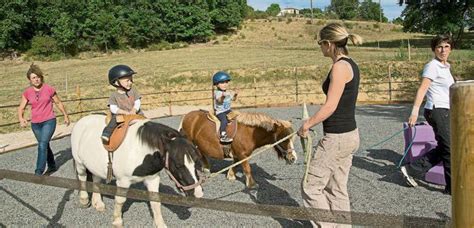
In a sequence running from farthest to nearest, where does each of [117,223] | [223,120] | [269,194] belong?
[223,120] → [269,194] → [117,223]

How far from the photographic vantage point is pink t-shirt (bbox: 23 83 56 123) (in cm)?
635

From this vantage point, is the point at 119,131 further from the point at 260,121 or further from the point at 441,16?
the point at 441,16

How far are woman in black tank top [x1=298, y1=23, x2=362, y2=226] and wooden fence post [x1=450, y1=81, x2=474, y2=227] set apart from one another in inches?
58.3

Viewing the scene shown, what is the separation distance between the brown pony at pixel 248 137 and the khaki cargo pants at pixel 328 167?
5.84ft

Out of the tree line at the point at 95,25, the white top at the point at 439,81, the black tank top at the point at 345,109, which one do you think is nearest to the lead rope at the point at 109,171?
the black tank top at the point at 345,109

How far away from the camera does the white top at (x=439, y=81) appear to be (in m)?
4.50

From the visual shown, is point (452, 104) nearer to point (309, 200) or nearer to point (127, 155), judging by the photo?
point (309, 200)

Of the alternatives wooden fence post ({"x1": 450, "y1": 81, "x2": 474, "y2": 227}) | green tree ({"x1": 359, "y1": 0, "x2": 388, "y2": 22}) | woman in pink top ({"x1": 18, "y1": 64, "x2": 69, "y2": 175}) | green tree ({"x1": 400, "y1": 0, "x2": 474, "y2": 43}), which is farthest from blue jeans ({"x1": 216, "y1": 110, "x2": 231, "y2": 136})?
green tree ({"x1": 359, "y1": 0, "x2": 388, "y2": 22})

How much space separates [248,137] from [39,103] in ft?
11.3

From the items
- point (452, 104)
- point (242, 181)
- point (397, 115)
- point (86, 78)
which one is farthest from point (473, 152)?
point (86, 78)

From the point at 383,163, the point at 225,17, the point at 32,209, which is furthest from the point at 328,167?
the point at 225,17

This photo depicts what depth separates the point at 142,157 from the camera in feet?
12.9

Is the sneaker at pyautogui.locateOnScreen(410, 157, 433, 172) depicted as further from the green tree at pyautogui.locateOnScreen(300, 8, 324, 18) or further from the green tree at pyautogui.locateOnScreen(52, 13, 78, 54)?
the green tree at pyautogui.locateOnScreen(300, 8, 324, 18)

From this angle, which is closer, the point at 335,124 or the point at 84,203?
the point at 335,124
